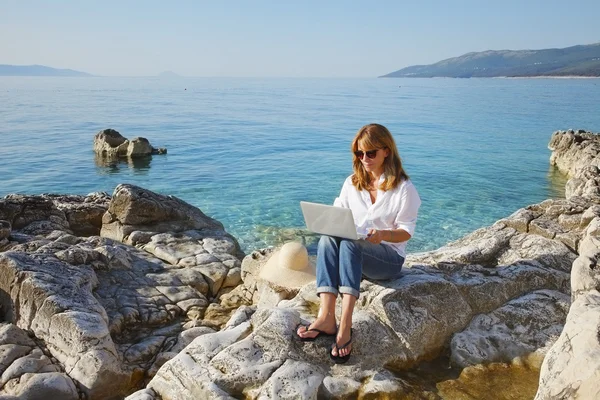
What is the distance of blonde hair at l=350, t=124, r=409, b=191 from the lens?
514 cm

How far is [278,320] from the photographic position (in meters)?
5.01

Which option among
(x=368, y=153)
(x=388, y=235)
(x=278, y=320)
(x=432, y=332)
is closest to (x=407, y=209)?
(x=388, y=235)

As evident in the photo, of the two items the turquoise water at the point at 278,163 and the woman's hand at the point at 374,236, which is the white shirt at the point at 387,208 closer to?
the woman's hand at the point at 374,236

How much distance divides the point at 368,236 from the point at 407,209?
555 millimetres

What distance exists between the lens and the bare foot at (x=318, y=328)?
4801 mm

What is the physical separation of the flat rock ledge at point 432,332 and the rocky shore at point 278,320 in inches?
0.5

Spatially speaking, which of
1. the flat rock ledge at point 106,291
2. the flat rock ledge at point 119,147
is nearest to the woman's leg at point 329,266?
the flat rock ledge at point 106,291

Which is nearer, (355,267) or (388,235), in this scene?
(355,267)

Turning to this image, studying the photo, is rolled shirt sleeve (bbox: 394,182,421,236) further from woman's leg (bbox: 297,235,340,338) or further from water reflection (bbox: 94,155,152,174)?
water reflection (bbox: 94,155,152,174)

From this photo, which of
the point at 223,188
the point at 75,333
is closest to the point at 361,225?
the point at 75,333

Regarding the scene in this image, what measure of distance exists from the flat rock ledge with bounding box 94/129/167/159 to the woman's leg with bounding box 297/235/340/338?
98.9ft

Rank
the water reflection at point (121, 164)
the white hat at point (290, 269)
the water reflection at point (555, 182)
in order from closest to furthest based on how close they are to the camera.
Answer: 1. the white hat at point (290, 269)
2. the water reflection at point (555, 182)
3. the water reflection at point (121, 164)

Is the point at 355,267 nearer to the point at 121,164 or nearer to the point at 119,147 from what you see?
the point at 121,164

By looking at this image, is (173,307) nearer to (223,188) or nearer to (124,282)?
(124,282)
